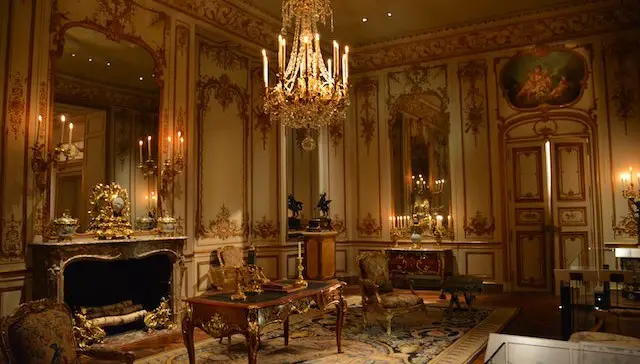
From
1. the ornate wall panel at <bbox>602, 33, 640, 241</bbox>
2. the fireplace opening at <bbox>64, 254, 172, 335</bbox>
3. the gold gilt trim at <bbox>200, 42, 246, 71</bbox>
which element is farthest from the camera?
the ornate wall panel at <bbox>602, 33, 640, 241</bbox>

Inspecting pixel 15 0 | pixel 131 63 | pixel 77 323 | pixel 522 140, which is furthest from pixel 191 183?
pixel 522 140

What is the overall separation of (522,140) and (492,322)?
3.61 meters

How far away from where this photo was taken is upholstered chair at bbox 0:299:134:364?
7.89 feet

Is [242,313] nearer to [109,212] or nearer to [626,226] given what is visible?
[109,212]

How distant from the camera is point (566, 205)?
761 centimetres

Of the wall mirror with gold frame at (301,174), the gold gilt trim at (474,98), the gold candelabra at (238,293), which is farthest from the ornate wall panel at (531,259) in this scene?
the gold candelabra at (238,293)

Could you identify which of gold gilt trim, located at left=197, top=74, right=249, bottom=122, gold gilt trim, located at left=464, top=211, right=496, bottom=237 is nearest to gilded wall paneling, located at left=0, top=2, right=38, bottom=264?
gold gilt trim, located at left=197, top=74, right=249, bottom=122

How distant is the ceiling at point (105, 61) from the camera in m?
5.02

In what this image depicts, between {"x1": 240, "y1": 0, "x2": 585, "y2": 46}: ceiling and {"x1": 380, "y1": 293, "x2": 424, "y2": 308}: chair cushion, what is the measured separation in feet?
14.3

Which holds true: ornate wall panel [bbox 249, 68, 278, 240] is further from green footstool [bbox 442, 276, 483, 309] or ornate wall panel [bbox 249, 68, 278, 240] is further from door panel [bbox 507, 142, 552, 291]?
door panel [bbox 507, 142, 552, 291]

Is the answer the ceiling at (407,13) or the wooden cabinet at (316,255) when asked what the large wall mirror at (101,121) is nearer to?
the ceiling at (407,13)

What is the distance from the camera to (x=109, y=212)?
5113 millimetres

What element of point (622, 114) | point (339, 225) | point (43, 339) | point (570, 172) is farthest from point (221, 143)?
point (622, 114)

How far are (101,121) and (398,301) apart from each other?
359cm
